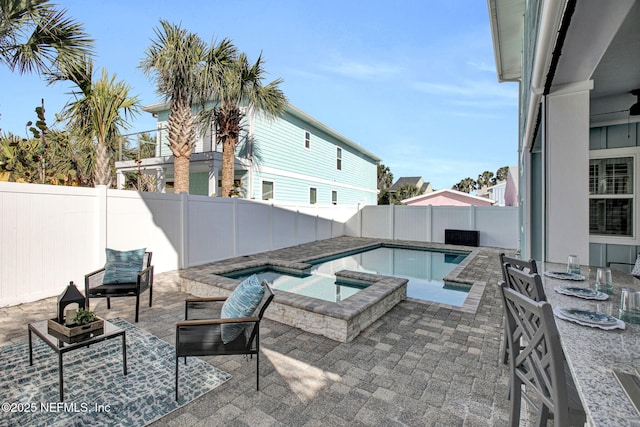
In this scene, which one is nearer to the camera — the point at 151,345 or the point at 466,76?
the point at 151,345

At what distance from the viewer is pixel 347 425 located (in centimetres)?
216

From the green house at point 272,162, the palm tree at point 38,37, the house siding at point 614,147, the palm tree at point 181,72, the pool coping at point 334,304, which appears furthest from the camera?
the green house at point 272,162

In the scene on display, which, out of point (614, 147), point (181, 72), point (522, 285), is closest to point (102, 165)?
point (181, 72)

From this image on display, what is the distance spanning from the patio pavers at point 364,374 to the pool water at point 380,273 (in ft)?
5.02

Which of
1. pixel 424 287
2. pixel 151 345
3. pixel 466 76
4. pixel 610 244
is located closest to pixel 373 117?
pixel 466 76

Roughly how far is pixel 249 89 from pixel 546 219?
8461 mm

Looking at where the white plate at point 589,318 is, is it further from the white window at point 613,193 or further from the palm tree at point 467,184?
the palm tree at point 467,184

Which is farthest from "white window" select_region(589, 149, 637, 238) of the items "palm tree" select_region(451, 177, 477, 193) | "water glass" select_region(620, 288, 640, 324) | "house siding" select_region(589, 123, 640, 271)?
"palm tree" select_region(451, 177, 477, 193)

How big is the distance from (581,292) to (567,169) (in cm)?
136

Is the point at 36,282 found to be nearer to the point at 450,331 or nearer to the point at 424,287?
the point at 450,331

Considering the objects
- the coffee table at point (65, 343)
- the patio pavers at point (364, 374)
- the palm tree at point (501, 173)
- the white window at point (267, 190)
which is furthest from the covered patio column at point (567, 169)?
the palm tree at point (501, 173)

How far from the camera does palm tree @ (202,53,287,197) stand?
28.8 feet

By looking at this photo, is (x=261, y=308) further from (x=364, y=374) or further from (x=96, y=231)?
(x=96, y=231)

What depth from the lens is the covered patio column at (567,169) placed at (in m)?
2.84
